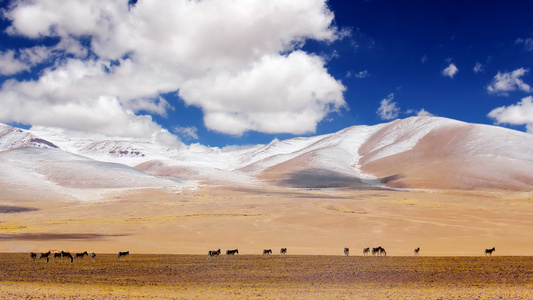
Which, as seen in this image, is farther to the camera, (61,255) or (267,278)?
(61,255)

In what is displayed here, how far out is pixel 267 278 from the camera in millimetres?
19812

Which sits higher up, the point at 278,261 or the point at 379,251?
the point at 379,251

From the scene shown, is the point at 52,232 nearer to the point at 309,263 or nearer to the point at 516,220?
the point at 309,263

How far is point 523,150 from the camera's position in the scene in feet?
574

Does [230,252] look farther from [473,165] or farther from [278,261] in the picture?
[473,165]

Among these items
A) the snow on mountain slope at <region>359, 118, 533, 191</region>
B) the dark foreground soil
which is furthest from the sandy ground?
the snow on mountain slope at <region>359, 118, 533, 191</region>

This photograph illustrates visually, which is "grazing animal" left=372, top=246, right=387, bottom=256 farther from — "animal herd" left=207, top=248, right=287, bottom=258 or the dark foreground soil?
"animal herd" left=207, top=248, right=287, bottom=258

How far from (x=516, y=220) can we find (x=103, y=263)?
155 ft

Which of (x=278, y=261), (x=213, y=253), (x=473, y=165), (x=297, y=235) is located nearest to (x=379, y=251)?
(x=278, y=261)

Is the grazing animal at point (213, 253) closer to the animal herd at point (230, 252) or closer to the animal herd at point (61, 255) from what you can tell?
the animal herd at point (230, 252)

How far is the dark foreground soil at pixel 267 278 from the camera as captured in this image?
51.8 ft

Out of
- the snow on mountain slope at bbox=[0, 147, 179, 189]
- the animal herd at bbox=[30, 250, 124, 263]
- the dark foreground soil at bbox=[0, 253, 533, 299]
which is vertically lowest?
the dark foreground soil at bbox=[0, 253, 533, 299]

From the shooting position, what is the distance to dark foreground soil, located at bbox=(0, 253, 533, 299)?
51.8ft

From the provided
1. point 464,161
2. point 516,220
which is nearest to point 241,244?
point 516,220
